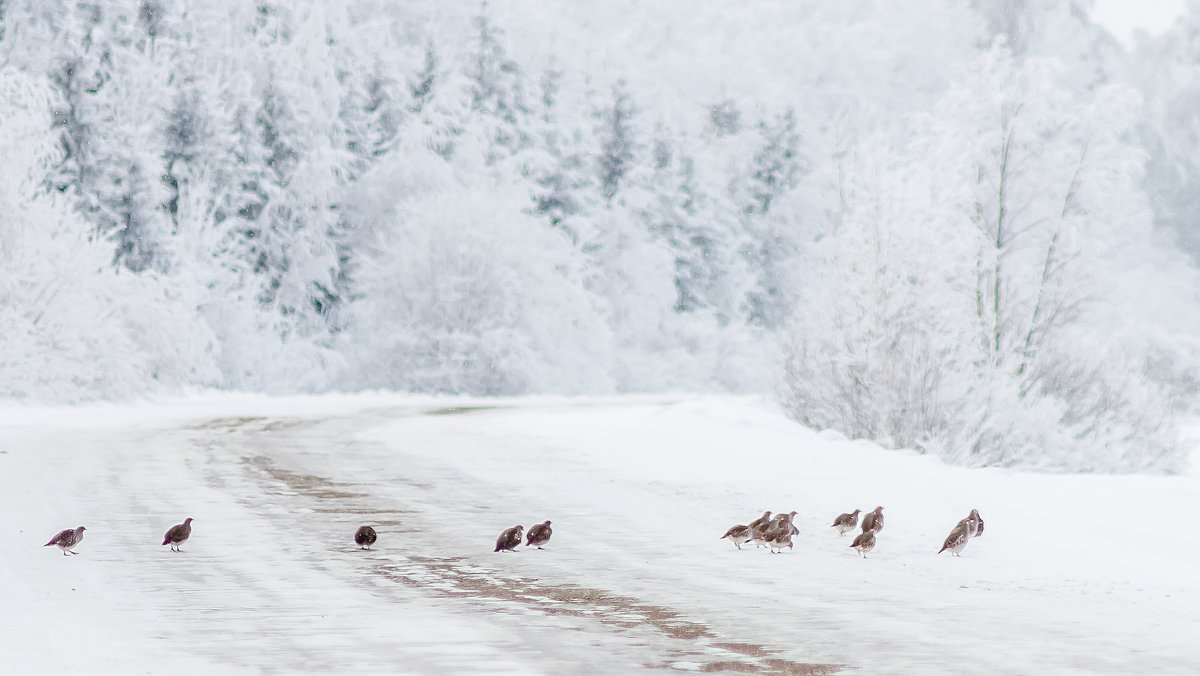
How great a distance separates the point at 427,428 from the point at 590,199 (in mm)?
43758

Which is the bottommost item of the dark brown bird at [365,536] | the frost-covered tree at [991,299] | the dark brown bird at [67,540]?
the dark brown bird at [67,540]

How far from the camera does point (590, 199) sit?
74938 millimetres

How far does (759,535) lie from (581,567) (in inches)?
67.4

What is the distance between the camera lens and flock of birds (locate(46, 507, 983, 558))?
1345cm

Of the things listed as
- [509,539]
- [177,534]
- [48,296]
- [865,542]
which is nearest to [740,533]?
[865,542]

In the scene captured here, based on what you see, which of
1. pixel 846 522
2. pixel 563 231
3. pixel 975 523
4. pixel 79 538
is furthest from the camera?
pixel 563 231

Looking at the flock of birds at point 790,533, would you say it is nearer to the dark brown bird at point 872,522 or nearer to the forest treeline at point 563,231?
the dark brown bird at point 872,522

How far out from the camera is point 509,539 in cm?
1363

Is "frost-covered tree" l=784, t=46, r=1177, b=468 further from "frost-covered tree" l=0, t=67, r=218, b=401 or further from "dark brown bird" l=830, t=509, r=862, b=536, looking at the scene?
"frost-covered tree" l=0, t=67, r=218, b=401

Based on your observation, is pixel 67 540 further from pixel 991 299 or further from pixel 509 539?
pixel 991 299

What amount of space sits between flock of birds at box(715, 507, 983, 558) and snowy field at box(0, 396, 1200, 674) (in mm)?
168

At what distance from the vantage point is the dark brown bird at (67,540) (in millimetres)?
12992

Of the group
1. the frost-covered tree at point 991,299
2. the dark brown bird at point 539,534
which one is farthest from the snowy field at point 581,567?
the frost-covered tree at point 991,299

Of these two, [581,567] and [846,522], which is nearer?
[581,567]
